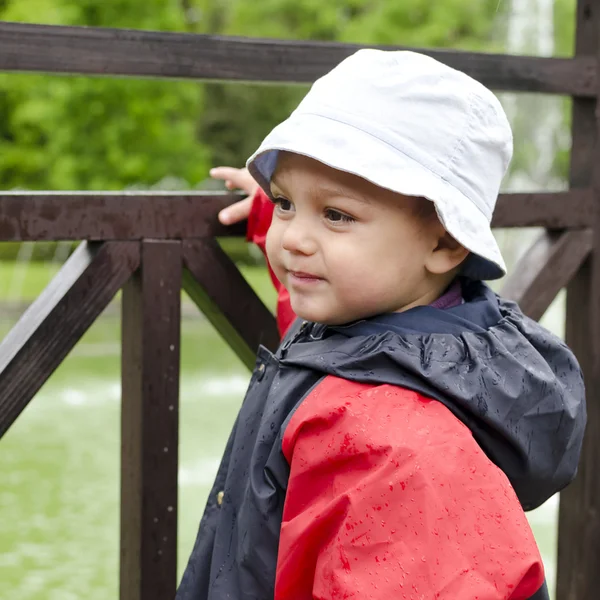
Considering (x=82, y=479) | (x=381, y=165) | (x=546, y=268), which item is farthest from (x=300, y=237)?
(x=82, y=479)

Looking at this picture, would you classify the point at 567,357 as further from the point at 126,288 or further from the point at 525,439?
the point at 126,288

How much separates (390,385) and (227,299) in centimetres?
74

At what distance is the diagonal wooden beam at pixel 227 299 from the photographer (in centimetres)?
215

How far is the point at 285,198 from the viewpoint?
1.68 metres

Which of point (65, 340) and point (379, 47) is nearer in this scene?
point (65, 340)

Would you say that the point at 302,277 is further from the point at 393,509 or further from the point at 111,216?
the point at 111,216

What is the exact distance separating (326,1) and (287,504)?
2687 centimetres

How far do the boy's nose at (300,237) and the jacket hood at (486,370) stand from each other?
0.48ft

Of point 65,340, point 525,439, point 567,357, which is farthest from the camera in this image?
point 65,340

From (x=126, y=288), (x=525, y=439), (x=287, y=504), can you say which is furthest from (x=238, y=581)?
(x=126, y=288)

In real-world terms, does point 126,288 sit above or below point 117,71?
below

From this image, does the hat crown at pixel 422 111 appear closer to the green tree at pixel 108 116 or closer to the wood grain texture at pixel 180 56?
the wood grain texture at pixel 180 56

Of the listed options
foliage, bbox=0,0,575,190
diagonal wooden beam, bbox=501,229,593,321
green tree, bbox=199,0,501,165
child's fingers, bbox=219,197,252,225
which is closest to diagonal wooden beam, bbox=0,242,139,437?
child's fingers, bbox=219,197,252,225

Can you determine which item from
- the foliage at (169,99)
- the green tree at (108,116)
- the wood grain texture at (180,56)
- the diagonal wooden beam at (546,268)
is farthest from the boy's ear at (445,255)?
the green tree at (108,116)
